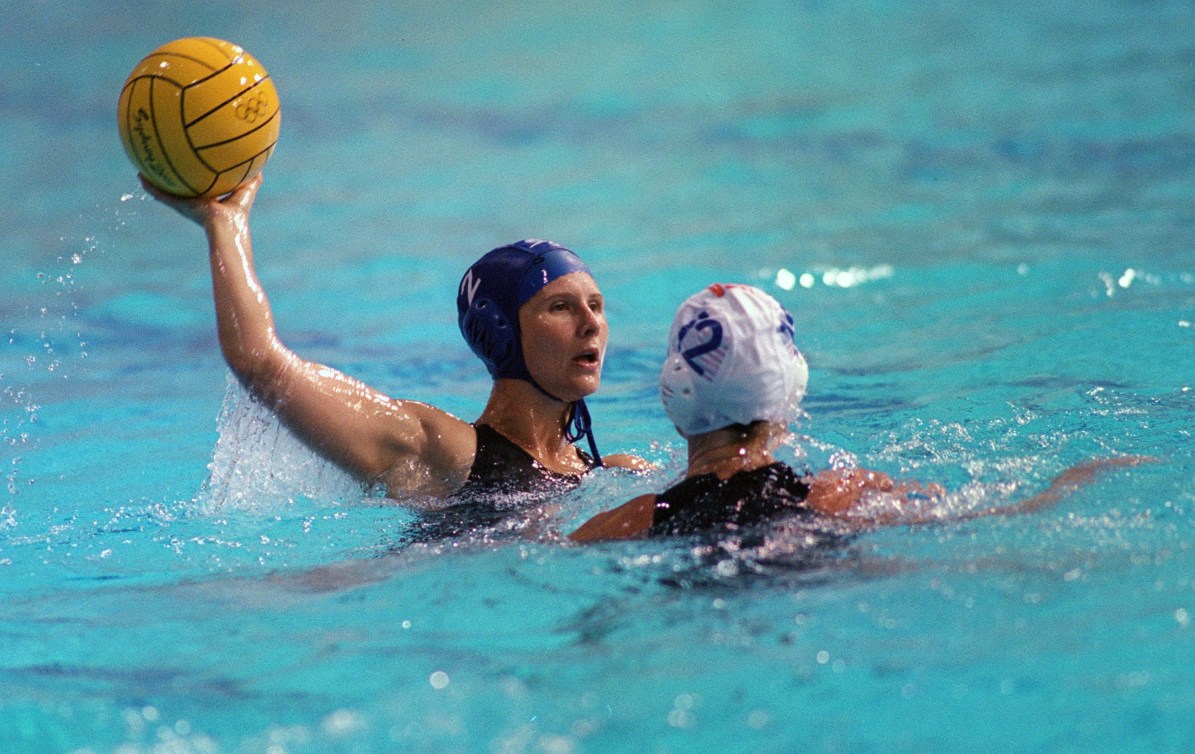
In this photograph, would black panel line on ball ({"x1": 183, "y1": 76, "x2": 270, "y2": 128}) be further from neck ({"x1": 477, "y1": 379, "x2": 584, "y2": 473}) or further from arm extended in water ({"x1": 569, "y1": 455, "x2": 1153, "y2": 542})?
arm extended in water ({"x1": 569, "y1": 455, "x2": 1153, "y2": 542})

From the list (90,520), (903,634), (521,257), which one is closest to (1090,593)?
(903,634)

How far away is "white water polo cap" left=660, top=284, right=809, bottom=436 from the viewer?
3029 millimetres

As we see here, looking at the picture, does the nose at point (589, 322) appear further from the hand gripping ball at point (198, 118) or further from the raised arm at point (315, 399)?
the hand gripping ball at point (198, 118)

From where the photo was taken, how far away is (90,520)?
4.62 metres

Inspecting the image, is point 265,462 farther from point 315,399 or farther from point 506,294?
point 506,294

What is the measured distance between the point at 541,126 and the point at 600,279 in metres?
4.89

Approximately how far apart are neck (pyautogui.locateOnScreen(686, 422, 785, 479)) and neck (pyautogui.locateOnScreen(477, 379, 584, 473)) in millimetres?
1025

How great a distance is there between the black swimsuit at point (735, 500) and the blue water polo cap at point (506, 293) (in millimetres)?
1099

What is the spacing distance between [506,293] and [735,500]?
1.31 meters

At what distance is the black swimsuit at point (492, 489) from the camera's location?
382cm

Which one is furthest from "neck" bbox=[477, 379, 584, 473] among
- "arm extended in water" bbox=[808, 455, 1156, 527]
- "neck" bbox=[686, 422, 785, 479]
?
"arm extended in water" bbox=[808, 455, 1156, 527]

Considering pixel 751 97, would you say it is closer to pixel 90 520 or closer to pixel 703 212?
pixel 703 212

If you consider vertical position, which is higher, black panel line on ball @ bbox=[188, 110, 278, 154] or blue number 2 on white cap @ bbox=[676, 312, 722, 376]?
black panel line on ball @ bbox=[188, 110, 278, 154]

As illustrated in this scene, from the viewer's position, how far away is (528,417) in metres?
4.14
